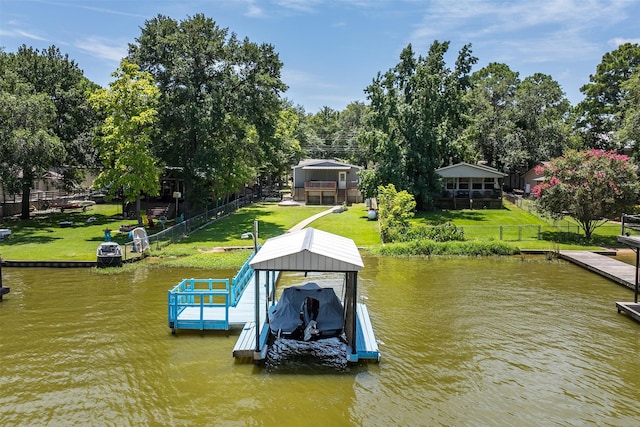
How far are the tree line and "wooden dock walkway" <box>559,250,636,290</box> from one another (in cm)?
1484

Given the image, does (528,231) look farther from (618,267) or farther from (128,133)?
(128,133)

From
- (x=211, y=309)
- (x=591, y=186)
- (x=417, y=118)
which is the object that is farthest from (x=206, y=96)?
(x=591, y=186)

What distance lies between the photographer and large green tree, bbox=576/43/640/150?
5112cm

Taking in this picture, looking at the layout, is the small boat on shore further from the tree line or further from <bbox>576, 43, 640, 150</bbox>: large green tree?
<bbox>576, 43, 640, 150</bbox>: large green tree

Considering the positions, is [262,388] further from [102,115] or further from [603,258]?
[102,115]

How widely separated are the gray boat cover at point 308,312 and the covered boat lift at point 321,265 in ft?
1.05

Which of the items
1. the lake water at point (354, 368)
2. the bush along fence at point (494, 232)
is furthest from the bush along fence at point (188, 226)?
the bush along fence at point (494, 232)

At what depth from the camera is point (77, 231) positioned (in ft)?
111

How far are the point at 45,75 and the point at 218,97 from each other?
1708 centimetres

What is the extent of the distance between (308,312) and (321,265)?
6.93 ft

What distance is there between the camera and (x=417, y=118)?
40.6 m

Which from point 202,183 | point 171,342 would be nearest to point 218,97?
point 202,183

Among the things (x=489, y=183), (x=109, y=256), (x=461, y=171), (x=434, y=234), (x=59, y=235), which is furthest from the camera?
(x=489, y=183)

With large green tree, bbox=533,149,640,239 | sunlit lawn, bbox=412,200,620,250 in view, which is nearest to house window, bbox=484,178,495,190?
sunlit lawn, bbox=412,200,620,250
